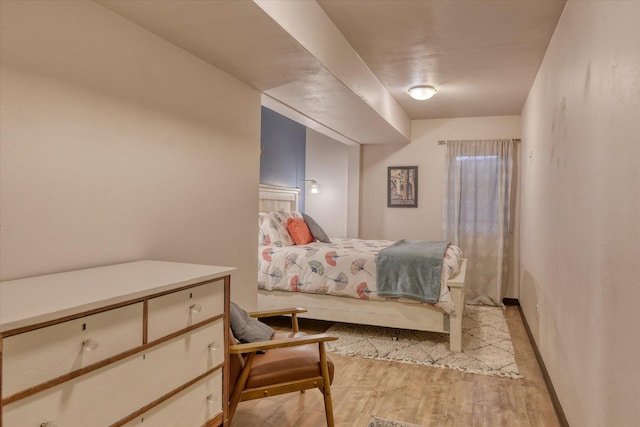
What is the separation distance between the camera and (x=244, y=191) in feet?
9.75

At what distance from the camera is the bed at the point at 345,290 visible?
11.1 feet

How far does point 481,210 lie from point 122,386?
4.83m

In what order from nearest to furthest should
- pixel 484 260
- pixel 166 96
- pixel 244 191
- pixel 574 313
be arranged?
pixel 574 313
pixel 166 96
pixel 244 191
pixel 484 260

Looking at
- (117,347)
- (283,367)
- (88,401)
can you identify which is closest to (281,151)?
(283,367)

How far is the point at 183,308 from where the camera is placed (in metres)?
1.61

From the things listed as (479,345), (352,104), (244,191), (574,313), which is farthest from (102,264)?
(479,345)

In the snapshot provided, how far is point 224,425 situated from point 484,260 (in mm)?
4263

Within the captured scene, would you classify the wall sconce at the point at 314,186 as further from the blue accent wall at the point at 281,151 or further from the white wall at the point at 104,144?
the white wall at the point at 104,144

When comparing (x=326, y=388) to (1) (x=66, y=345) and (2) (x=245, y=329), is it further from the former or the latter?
(1) (x=66, y=345)

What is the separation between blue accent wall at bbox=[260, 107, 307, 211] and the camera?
15.8 feet

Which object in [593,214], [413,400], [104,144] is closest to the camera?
[593,214]

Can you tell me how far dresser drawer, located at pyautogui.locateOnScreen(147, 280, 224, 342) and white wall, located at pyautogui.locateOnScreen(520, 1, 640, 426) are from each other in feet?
4.97

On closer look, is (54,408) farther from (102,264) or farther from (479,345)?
(479,345)

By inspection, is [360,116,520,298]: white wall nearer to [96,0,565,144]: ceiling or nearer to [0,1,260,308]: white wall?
[96,0,565,144]: ceiling
